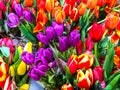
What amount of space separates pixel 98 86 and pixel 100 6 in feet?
2.18

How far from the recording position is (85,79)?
113cm

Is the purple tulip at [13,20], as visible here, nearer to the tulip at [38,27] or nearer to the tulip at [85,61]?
the tulip at [38,27]

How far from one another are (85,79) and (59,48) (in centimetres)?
26

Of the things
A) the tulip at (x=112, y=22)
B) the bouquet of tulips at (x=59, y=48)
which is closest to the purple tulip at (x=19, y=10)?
the bouquet of tulips at (x=59, y=48)

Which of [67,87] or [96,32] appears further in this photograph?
[96,32]

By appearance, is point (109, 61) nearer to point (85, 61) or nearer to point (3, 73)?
point (85, 61)

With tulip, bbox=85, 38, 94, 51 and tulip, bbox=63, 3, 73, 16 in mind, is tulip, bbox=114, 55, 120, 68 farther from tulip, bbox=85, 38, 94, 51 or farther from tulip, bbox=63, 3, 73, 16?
tulip, bbox=63, 3, 73, 16

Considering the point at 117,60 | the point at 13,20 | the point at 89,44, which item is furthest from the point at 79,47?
the point at 13,20

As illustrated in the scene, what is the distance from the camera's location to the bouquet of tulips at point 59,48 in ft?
3.95

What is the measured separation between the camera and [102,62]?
4.35ft

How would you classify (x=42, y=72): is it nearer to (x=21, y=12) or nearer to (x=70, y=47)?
(x=70, y=47)

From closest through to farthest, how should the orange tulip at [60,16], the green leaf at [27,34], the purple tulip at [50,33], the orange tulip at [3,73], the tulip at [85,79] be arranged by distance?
the tulip at [85,79] → the orange tulip at [3,73] → the purple tulip at [50,33] → the orange tulip at [60,16] → the green leaf at [27,34]

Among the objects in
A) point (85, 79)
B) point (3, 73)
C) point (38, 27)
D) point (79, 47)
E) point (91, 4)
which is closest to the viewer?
point (85, 79)

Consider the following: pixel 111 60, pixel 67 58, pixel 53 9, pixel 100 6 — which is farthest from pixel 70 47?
pixel 100 6
